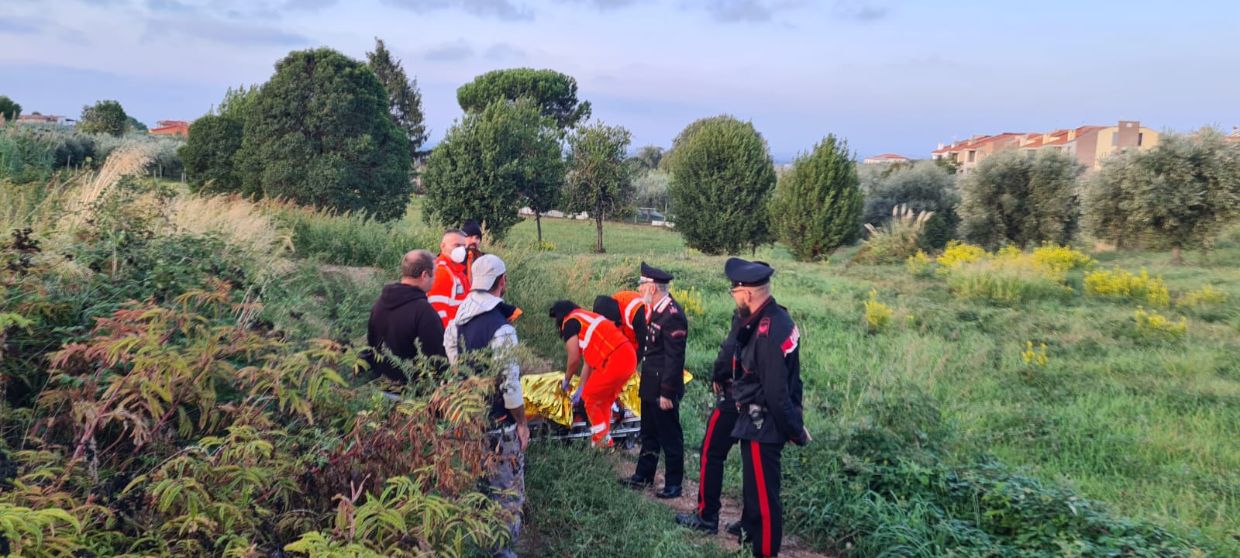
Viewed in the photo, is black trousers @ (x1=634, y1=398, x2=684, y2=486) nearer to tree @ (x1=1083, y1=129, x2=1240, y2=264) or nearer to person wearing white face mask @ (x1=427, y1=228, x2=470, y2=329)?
person wearing white face mask @ (x1=427, y1=228, x2=470, y2=329)

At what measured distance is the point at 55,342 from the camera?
9.98 ft

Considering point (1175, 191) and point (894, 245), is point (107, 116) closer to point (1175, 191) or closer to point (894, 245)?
point (894, 245)

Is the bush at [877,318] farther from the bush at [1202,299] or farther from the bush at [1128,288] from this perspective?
the bush at [1202,299]

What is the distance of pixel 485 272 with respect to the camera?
4.11 m

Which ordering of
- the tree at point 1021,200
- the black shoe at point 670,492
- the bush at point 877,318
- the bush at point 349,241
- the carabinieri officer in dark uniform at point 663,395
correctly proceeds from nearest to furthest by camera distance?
1. the carabinieri officer in dark uniform at point 663,395
2. the black shoe at point 670,492
3. the bush at point 349,241
4. the bush at point 877,318
5. the tree at point 1021,200

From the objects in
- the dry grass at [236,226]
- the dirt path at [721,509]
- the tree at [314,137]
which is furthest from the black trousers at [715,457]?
the tree at [314,137]

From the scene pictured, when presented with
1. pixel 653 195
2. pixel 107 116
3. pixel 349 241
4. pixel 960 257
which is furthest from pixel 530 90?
pixel 349 241

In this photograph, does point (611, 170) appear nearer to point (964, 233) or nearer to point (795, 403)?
point (964, 233)

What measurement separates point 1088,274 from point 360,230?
14838 millimetres

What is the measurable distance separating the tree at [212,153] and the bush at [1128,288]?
858 inches

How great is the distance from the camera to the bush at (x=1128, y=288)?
45.7 feet

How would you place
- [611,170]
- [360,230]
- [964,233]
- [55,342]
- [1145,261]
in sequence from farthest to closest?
[611,170] < [964,233] < [1145,261] < [360,230] < [55,342]

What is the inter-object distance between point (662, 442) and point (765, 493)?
1.13 meters

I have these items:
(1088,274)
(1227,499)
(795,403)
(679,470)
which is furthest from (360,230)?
Result: (1088,274)
